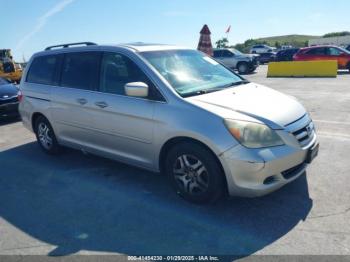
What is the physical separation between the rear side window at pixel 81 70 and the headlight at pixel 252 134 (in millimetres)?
Result: 2195

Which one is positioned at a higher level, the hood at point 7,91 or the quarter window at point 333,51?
the quarter window at point 333,51

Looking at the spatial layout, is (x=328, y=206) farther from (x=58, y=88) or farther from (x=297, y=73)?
(x=297, y=73)

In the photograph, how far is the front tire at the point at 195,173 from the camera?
3.57 metres

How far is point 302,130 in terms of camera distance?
12.2ft

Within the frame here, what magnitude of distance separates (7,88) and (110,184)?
262 inches

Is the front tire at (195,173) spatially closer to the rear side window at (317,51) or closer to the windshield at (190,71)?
the windshield at (190,71)

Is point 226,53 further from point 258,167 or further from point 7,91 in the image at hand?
point 258,167

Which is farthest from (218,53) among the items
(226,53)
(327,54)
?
(327,54)

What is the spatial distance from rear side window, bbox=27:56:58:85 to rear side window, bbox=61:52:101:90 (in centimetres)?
31

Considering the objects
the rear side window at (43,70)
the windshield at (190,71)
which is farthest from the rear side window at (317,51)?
the rear side window at (43,70)

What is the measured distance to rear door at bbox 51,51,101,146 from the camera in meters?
4.82

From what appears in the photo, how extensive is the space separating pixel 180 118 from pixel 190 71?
1001mm

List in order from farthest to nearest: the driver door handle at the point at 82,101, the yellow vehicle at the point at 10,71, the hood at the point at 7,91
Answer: the yellow vehicle at the point at 10,71
the hood at the point at 7,91
the driver door handle at the point at 82,101

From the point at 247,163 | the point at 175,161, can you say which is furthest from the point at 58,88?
the point at 247,163
